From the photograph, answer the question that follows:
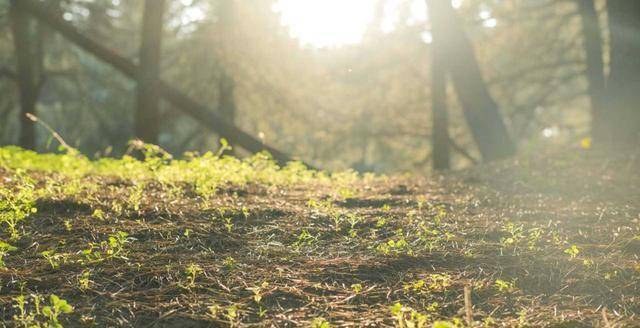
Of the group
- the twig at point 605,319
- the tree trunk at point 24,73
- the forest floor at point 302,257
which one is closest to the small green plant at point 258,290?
the forest floor at point 302,257

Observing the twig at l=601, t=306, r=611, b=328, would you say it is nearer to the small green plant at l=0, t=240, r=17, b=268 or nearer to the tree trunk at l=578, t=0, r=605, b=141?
the small green plant at l=0, t=240, r=17, b=268

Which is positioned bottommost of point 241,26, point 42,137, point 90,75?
point 42,137

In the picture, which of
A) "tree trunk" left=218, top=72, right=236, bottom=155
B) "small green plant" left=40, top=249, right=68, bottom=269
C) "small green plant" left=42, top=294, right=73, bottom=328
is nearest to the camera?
"small green plant" left=42, top=294, right=73, bottom=328

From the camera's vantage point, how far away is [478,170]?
8891mm

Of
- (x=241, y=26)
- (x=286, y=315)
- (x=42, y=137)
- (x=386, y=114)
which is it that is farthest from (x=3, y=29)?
(x=42, y=137)

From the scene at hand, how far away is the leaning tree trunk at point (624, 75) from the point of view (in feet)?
29.2

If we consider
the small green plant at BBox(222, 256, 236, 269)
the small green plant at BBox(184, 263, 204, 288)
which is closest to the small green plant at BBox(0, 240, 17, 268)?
the small green plant at BBox(184, 263, 204, 288)

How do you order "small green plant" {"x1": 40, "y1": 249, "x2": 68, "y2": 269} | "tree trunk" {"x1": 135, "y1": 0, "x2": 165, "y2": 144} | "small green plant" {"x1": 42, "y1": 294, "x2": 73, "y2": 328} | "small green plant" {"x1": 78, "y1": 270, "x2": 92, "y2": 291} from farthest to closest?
"tree trunk" {"x1": 135, "y1": 0, "x2": 165, "y2": 144}, "small green plant" {"x1": 40, "y1": 249, "x2": 68, "y2": 269}, "small green plant" {"x1": 78, "y1": 270, "x2": 92, "y2": 291}, "small green plant" {"x1": 42, "y1": 294, "x2": 73, "y2": 328}

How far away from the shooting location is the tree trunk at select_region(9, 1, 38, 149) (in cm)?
1325

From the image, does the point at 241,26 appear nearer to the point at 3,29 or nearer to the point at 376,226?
the point at 3,29

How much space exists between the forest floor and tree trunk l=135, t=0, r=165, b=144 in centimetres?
400

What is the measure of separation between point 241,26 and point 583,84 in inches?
959

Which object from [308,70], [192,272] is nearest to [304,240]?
[192,272]

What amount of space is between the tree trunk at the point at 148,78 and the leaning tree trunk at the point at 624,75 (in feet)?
21.5
